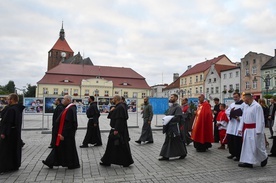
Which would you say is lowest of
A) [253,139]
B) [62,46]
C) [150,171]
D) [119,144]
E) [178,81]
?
[150,171]

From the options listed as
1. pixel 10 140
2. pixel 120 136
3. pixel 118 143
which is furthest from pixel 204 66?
pixel 10 140

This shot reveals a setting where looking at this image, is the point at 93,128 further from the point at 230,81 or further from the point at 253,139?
the point at 230,81

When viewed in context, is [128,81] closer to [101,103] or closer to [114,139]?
[101,103]

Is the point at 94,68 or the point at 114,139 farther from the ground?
the point at 94,68

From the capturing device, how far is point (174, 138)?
23.5 feet

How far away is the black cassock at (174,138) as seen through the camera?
7.07 meters

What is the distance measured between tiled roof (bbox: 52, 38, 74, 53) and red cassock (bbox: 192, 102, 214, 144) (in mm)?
102053

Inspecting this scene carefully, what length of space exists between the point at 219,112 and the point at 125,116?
4892 millimetres

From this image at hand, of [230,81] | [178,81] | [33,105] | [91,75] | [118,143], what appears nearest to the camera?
[118,143]

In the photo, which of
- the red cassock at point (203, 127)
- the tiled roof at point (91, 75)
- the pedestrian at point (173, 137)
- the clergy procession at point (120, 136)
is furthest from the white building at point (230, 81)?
the pedestrian at point (173, 137)

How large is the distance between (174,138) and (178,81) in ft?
239

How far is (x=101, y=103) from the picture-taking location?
21.2 metres

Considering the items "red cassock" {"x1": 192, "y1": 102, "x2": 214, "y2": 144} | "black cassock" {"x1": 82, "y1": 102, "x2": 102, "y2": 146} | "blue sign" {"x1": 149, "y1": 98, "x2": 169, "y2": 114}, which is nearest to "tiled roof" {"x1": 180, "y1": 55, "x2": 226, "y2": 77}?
"blue sign" {"x1": 149, "y1": 98, "x2": 169, "y2": 114}

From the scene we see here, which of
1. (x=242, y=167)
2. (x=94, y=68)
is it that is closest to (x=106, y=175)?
(x=242, y=167)
